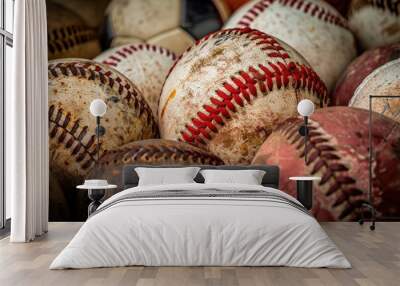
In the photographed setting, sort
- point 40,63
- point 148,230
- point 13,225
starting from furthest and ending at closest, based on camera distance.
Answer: point 40,63 < point 13,225 < point 148,230

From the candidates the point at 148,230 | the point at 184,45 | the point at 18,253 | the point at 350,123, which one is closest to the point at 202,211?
the point at 148,230

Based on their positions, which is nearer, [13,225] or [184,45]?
[13,225]

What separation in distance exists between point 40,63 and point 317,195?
2.43 metres

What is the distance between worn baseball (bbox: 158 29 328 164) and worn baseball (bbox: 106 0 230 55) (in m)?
0.53

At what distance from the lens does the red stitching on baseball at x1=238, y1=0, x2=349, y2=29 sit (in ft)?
16.8

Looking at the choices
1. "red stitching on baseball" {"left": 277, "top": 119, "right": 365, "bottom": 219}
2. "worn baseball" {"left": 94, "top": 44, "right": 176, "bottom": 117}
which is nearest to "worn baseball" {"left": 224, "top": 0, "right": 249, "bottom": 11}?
"worn baseball" {"left": 94, "top": 44, "right": 176, "bottom": 117}

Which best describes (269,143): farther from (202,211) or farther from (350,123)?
(202,211)

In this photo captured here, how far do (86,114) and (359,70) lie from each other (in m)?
2.37

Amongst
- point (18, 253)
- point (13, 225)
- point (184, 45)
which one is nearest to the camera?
point (18, 253)

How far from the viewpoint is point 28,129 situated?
429 centimetres

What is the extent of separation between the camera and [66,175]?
196 inches

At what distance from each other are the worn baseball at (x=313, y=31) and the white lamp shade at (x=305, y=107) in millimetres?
586

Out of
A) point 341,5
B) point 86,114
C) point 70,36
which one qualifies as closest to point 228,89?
point 86,114

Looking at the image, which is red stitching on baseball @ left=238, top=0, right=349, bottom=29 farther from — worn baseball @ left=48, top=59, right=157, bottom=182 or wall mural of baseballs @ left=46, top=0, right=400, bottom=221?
worn baseball @ left=48, top=59, right=157, bottom=182
